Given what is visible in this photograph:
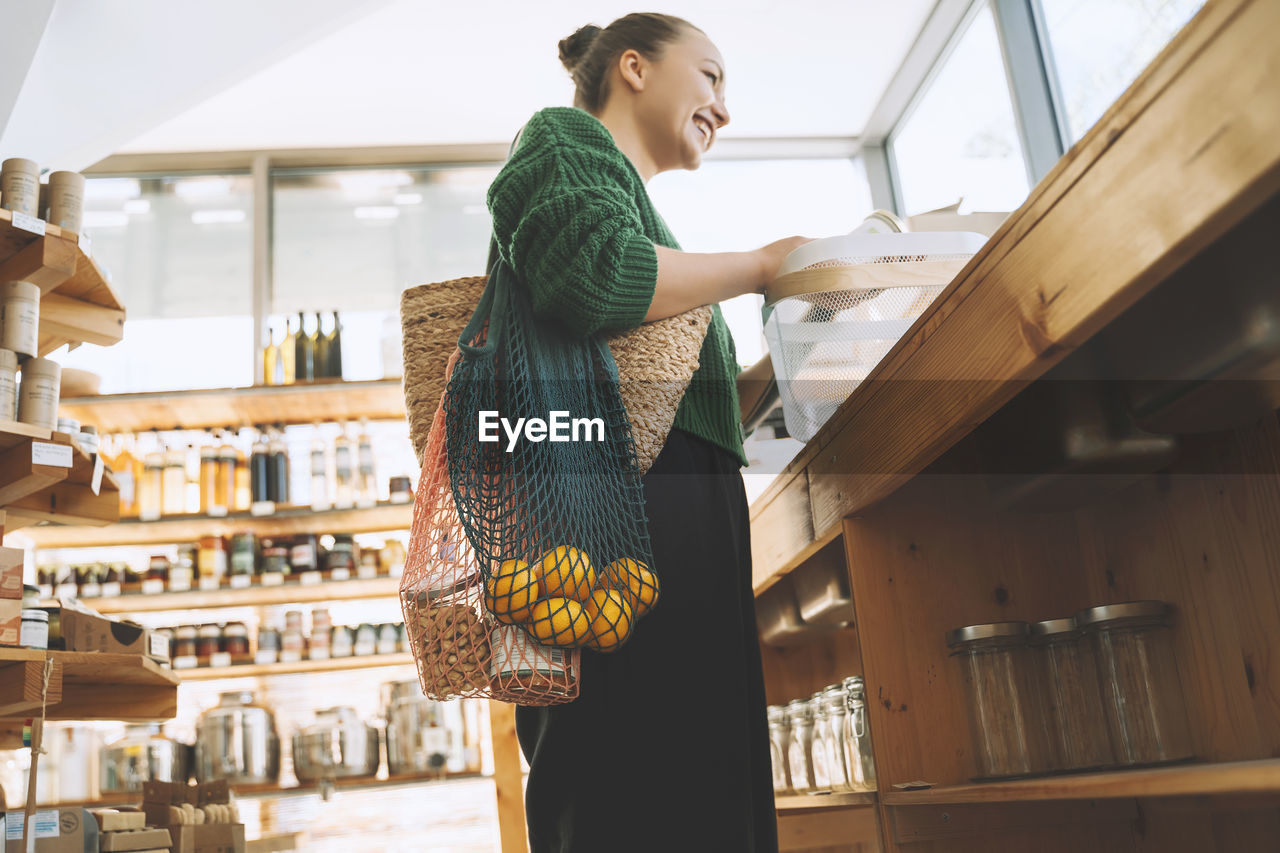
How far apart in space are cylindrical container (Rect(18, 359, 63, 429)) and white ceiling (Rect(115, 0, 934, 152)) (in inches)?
57.7

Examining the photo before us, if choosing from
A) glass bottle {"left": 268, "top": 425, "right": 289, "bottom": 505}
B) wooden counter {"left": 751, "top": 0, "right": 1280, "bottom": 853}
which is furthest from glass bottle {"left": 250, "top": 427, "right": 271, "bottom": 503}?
wooden counter {"left": 751, "top": 0, "right": 1280, "bottom": 853}

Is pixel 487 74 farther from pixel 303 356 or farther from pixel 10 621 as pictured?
pixel 10 621

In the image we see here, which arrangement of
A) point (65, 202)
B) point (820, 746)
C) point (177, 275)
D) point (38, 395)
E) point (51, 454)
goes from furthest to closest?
point (177, 275) < point (65, 202) < point (38, 395) < point (51, 454) < point (820, 746)

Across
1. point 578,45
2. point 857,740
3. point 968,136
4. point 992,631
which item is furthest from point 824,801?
point 968,136

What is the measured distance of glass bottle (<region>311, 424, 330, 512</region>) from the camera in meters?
3.46

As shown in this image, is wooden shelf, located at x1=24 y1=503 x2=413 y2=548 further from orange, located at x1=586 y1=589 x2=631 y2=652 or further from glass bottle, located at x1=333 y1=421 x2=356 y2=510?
orange, located at x1=586 y1=589 x2=631 y2=652

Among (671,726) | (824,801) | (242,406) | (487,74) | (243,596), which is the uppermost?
(487,74)

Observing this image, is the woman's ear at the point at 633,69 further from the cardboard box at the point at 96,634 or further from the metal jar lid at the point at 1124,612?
the cardboard box at the point at 96,634

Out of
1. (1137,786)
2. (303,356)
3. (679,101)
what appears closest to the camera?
(1137,786)

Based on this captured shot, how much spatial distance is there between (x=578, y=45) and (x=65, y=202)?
1459mm

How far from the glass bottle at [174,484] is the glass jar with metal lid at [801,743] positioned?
246 centimetres

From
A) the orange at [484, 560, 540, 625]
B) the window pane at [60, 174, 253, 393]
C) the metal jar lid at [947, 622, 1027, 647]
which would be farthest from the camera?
the window pane at [60, 174, 253, 393]

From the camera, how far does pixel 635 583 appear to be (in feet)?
2.86

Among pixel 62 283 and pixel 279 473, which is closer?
pixel 62 283
